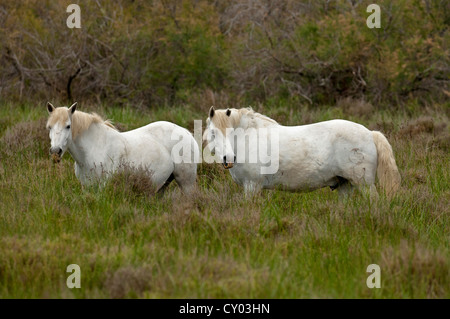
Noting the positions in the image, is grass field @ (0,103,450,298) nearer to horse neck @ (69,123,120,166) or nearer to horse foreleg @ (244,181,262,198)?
horse foreleg @ (244,181,262,198)

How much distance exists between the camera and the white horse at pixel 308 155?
21.9 feet

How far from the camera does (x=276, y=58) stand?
15586 millimetres

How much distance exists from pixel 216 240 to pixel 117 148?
203 centimetres

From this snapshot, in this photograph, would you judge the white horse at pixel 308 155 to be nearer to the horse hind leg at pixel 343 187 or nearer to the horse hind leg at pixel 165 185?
the horse hind leg at pixel 343 187

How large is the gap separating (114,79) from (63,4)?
2.43 metres

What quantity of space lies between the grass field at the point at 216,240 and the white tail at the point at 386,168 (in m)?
0.17

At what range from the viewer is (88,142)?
22.2 feet

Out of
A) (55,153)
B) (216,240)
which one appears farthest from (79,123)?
(216,240)

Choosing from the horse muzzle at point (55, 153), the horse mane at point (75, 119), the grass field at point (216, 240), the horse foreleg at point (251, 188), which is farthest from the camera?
the horse foreleg at point (251, 188)

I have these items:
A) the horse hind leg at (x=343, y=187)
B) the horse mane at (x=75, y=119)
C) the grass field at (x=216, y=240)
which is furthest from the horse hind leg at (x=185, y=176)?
the horse hind leg at (x=343, y=187)

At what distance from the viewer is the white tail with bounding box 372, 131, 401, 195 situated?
6.68 m

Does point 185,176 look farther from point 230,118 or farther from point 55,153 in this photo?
point 55,153
